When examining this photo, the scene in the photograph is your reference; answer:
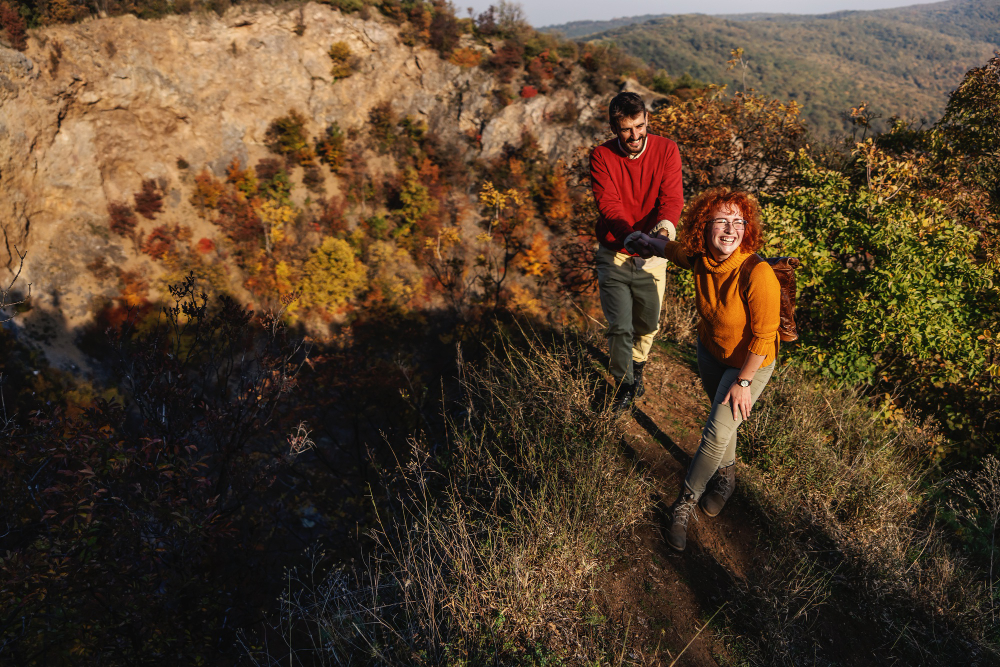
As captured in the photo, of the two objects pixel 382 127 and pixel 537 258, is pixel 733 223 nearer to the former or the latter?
pixel 537 258

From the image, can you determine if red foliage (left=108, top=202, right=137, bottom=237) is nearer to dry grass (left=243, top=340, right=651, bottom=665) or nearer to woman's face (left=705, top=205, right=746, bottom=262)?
dry grass (left=243, top=340, right=651, bottom=665)

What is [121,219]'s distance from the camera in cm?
1795

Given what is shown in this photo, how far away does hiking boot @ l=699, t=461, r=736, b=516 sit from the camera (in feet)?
8.63

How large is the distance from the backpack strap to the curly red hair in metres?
0.09

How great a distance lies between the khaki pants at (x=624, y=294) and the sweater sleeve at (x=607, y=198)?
0.74 feet

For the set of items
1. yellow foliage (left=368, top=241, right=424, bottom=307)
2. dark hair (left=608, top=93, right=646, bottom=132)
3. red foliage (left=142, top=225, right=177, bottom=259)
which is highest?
dark hair (left=608, top=93, right=646, bottom=132)

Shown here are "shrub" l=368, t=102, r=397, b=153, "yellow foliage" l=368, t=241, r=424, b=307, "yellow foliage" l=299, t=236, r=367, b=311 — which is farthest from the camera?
"shrub" l=368, t=102, r=397, b=153

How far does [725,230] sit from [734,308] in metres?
0.36

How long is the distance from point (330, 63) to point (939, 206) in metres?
26.1

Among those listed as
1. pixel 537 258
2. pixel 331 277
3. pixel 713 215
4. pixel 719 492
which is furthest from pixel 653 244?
pixel 537 258

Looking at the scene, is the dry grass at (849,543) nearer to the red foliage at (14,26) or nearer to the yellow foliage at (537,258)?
the yellow foliage at (537,258)

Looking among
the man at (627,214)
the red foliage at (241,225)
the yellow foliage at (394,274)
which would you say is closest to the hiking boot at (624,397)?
the man at (627,214)

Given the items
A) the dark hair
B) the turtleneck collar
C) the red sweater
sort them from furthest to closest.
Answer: the red sweater, the dark hair, the turtleneck collar

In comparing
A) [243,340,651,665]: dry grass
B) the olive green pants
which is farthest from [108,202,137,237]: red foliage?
the olive green pants
